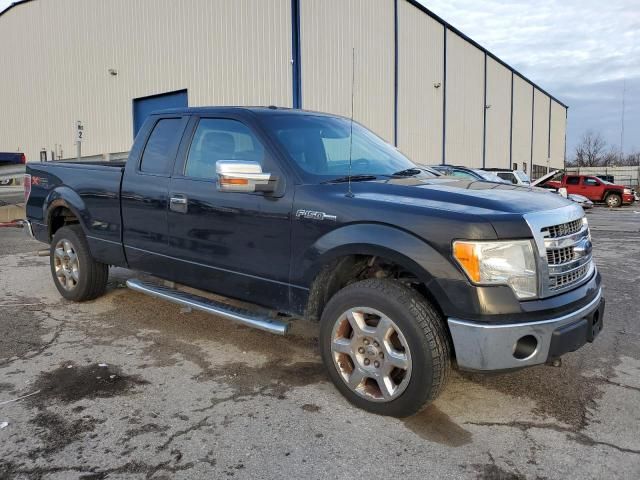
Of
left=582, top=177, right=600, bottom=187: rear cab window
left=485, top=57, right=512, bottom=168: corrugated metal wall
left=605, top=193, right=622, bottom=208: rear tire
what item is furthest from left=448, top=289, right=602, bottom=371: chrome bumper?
left=485, top=57, right=512, bottom=168: corrugated metal wall

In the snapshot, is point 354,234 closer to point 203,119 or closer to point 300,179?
point 300,179

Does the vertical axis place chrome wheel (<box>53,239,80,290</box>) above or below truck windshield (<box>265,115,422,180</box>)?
below

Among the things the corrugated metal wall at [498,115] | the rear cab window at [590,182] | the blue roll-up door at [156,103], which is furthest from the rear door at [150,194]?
the corrugated metal wall at [498,115]

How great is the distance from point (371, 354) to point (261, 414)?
2.46 ft

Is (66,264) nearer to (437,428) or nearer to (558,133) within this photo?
(437,428)

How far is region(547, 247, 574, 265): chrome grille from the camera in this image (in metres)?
2.95

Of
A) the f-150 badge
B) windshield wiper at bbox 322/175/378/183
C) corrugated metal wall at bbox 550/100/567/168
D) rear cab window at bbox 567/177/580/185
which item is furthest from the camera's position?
corrugated metal wall at bbox 550/100/567/168

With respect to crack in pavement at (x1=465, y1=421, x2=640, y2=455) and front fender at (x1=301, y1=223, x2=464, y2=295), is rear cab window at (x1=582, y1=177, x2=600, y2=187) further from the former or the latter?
front fender at (x1=301, y1=223, x2=464, y2=295)

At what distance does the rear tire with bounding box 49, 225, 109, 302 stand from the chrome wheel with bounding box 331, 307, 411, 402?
10.3ft

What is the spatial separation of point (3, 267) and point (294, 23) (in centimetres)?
1141

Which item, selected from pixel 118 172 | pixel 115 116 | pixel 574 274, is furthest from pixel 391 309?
pixel 115 116

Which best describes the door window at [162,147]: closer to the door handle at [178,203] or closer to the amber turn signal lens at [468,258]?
the door handle at [178,203]

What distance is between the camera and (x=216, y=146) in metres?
4.19

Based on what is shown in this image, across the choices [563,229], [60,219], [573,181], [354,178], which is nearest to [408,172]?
[354,178]
